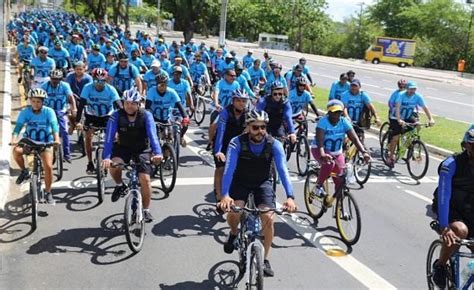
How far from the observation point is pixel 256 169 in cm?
599

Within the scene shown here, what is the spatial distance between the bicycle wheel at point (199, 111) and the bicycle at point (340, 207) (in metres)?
8.21

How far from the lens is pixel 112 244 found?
725cm

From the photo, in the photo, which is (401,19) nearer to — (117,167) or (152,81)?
(152,81)

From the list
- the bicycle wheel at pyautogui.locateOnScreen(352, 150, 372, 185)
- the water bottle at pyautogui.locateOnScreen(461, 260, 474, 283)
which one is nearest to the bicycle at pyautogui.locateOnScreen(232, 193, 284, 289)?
the water bottle at pyautogui.locateOnScreen(461, 260, 474, 283)

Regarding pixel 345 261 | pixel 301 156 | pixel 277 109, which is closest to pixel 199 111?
pixel 301 156

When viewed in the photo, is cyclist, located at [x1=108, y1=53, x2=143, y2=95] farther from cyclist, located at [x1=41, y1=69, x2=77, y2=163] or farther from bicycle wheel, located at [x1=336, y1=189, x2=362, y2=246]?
bicycle wheel, located at [x1=336, y1=189, x2=362, y2=246]

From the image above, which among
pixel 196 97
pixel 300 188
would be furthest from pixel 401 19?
pixel 300 188

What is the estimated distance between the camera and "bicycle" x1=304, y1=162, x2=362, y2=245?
24.8 ft

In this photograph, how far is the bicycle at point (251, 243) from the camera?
5348 mm

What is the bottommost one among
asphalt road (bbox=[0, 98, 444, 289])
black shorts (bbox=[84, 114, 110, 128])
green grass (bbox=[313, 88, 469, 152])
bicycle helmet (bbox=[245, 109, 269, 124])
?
asphalt road (bbox=[0, 98, 444, 289])

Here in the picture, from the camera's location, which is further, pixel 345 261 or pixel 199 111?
pixel 199 111

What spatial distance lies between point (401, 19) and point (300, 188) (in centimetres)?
7925

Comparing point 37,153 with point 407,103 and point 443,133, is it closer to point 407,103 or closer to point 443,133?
point 407,103

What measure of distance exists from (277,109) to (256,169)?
4.10 metres
